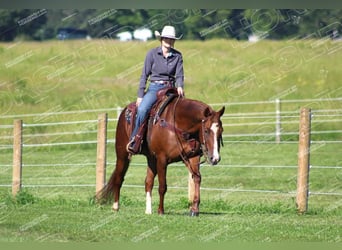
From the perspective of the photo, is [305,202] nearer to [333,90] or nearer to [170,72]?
[170,72]

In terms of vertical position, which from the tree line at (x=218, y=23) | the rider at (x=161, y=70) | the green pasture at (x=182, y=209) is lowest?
the green pasture at (x=182, y=209)

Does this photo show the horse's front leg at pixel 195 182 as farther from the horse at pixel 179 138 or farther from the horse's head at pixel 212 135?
the horse's head at pixel 212 135

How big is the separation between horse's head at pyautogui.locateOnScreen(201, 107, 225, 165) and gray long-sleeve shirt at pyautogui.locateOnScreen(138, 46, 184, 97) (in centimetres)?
90

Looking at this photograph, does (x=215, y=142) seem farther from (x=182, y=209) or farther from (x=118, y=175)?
(x=182, y=209)

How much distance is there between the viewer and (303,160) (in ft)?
49.3

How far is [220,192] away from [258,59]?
1957cm

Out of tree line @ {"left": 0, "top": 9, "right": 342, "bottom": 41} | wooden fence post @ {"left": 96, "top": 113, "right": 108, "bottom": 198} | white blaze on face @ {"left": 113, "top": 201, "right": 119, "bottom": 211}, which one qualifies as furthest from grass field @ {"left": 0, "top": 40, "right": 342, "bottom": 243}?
tree line @ {"left": 0, "top": 9, "right": 342, "bottom": 41}

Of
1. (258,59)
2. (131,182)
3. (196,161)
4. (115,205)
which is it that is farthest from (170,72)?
(258,59)

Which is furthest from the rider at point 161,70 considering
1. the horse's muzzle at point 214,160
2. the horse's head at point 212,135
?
the horse's muzzle at point 214,160

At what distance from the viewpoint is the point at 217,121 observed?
41.5 ft

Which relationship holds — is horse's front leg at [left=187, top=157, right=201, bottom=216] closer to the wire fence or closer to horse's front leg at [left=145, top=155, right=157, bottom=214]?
horse's front leg at [left=145, top=155, right=157, bottom=214]

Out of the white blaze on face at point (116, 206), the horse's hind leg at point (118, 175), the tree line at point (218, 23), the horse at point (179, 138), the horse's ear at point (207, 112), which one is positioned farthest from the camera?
the tree line at point (218, 23)

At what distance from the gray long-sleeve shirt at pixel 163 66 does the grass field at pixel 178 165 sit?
181 cm

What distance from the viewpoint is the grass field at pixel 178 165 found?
40.2ft
